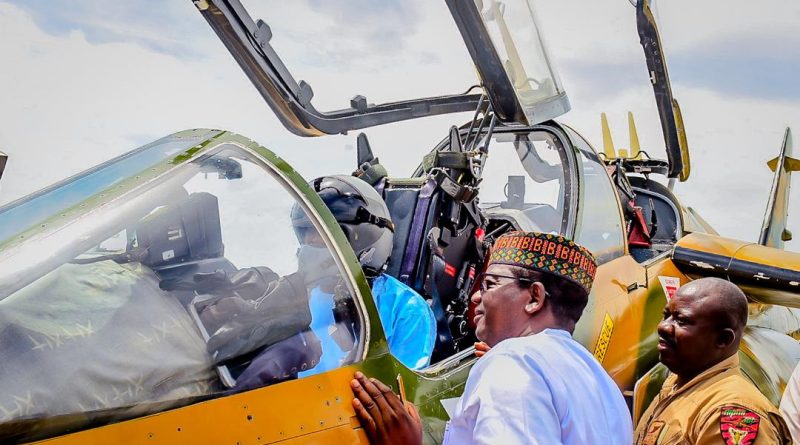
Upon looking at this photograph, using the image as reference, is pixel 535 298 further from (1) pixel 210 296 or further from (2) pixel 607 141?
(2) pixel 607 141

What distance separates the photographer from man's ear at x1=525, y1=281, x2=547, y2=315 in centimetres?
172

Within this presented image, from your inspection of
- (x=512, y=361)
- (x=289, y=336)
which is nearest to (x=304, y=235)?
(x=289, y=336)

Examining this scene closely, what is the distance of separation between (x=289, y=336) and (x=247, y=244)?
0.96 feet

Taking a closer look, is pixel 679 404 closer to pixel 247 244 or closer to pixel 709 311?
pixel 709 311

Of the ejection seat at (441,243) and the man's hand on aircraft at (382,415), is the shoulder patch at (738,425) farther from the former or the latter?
the ejection seat at (441,243)

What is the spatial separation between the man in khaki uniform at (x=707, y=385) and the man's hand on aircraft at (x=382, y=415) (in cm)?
103

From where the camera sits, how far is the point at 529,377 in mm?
1398

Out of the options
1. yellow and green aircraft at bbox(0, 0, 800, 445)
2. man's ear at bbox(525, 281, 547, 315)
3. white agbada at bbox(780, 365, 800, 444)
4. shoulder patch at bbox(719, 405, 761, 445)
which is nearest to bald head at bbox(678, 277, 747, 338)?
white agbada at bbox(780, 365, 800, 444)

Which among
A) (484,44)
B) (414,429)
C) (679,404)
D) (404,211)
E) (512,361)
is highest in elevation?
(484,44)

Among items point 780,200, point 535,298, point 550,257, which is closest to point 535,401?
point 535,298

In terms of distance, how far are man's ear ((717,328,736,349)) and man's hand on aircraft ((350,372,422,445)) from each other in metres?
1.28

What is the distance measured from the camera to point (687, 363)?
2.53 meters

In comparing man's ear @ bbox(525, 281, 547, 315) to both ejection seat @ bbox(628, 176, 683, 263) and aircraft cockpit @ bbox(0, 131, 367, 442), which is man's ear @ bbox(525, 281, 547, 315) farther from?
ejection seat @ bbox(628, 176, 683, 263)

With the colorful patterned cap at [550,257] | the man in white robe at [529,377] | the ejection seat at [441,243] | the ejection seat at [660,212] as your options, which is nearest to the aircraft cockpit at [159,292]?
the man in white robe at [529,377]
